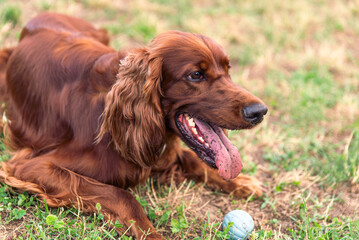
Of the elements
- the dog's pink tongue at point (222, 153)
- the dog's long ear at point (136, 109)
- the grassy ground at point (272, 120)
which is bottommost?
the grassy ground at point (272, 120)

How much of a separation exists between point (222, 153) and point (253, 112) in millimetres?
358

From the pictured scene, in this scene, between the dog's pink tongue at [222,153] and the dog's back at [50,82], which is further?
the dog's back at [50,82]

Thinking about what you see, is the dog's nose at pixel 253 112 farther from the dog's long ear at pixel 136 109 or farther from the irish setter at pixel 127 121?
the dog's long ear at pixel 136 109

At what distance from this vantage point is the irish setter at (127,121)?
2.75 meters

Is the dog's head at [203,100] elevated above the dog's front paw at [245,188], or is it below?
above

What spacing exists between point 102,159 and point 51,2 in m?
3.75

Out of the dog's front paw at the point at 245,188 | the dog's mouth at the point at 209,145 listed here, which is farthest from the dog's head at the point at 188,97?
the dog's front paw at the point at 245,188

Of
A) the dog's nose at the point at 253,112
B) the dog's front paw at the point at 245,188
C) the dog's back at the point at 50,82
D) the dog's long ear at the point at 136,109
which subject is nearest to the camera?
the dog's nose at the point at 253,112

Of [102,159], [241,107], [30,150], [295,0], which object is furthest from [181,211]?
[295,0]

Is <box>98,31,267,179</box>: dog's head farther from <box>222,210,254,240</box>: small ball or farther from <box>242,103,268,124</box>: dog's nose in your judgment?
<box>222,210,254,240</box>: small ball

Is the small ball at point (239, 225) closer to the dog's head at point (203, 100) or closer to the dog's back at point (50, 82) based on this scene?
the dog's head at point (203, 100)

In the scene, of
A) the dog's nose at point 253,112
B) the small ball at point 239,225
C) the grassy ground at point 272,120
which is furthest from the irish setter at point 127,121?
the small ball at point 239,225

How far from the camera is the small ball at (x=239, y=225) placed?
2727mm

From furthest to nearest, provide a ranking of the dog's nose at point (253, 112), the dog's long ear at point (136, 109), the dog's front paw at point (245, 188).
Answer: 1. the dog's front paw at point (245, 188)
2. the dog's long ear at point (136, 109)
3. the dog's nose at point (253, 112)
